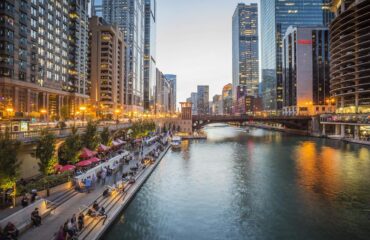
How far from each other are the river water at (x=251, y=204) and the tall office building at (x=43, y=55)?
53888 millimetres

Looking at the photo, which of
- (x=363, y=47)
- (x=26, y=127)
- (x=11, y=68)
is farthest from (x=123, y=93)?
(x=26, y=127)

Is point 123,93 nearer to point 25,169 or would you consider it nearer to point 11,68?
point 11,68

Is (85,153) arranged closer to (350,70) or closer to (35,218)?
(35,218)

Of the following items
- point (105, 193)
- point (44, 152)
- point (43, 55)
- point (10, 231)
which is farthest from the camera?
point (43, 55)

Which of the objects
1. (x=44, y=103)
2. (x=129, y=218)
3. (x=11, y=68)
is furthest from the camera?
(x=44, y=103)

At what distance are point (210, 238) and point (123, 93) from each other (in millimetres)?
158765

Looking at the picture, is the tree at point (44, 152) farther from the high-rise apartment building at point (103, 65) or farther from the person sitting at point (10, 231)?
the high-rise apartment building at point (103, 65)

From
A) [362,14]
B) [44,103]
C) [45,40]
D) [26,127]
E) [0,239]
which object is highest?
[362,14]

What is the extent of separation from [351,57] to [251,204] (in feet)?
384

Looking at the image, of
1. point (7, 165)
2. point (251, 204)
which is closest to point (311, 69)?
point (251, 204)

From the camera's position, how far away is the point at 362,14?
109 m

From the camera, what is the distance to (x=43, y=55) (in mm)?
92250

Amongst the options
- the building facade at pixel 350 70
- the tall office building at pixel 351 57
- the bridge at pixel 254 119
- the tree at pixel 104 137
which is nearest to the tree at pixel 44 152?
the tree at pixel 104 137

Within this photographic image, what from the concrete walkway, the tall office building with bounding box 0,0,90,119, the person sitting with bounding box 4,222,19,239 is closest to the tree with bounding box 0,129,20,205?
the concrete walkway
